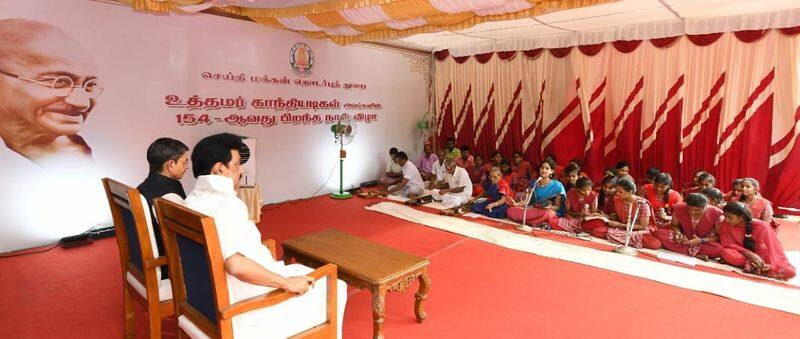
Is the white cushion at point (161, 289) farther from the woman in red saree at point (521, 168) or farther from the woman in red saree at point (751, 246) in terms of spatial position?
the woman in red saree at point (521, 168)

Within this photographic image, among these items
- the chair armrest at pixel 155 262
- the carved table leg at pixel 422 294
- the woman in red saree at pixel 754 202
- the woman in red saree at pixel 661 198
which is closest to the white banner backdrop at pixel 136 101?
the chair armrest at pixel 155 262

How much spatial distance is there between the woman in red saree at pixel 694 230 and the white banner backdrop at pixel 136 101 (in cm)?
473

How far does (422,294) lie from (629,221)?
2664 millimetres

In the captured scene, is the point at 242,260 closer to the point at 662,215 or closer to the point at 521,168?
the point at 662,215

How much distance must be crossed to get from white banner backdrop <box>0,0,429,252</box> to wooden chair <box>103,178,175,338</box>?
2.71 metres

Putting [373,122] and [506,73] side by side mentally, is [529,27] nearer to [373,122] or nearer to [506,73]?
[506,73]

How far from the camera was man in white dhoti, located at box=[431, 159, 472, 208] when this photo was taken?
6.27 meters

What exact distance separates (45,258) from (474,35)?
232 inches

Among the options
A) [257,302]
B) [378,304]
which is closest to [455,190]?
[378,304]

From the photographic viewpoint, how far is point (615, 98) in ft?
21.5

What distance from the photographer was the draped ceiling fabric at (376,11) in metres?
3.82

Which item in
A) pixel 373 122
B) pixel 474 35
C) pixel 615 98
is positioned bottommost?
pixel 373 122

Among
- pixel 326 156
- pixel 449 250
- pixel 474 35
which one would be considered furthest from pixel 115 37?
pixel 474 35

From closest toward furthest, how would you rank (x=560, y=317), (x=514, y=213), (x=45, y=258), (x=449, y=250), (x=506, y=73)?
(x=560, y=317)
(x=45, y=258)
(x=449, y=250)
(x=514, y=213)
(x=506, y=73)
